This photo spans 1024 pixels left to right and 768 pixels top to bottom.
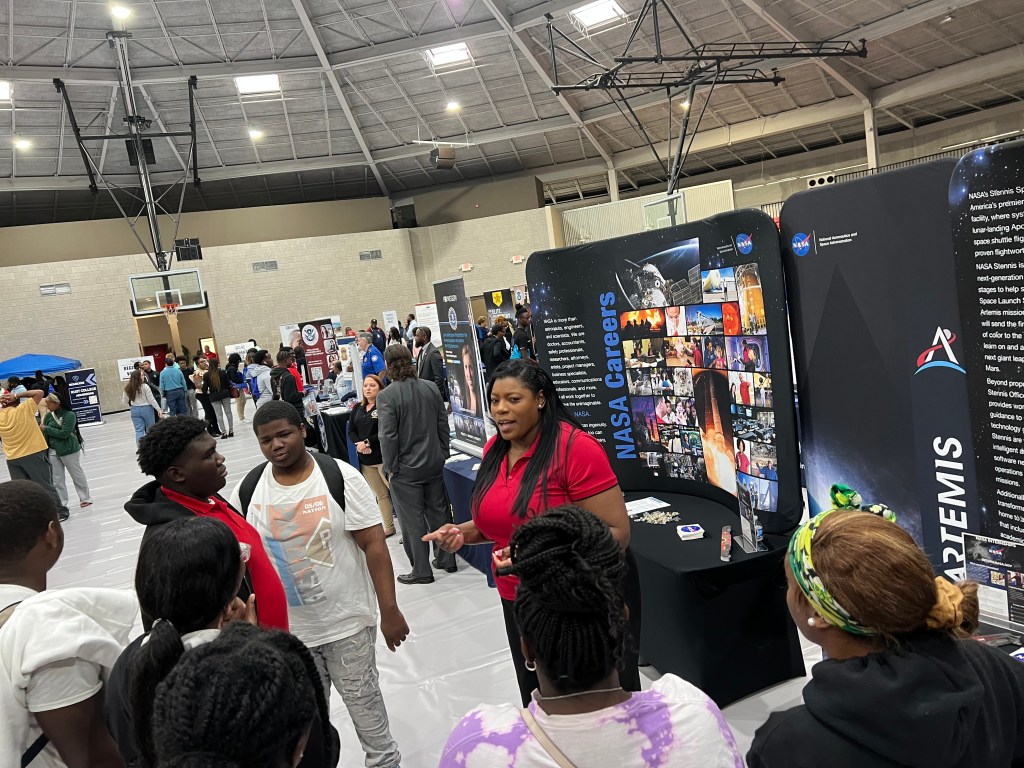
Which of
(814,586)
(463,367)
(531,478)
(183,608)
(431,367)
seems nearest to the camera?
(814,586)

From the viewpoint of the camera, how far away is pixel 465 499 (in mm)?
5332

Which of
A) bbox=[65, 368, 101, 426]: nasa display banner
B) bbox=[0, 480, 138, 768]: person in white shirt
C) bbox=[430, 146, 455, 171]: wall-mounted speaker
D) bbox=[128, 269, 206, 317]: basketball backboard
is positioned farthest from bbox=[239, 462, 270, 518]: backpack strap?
bbox=[65, 368, 101, 426]: nasa display banner

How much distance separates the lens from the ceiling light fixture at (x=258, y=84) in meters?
17.7

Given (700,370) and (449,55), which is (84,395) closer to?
(449,55)

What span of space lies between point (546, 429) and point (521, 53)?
1679cm

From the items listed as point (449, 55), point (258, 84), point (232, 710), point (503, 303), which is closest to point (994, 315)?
point (232, 710)

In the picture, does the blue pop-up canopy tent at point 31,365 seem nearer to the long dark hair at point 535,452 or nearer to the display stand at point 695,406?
the display stand at point 695,406

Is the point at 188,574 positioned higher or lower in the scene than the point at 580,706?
higher

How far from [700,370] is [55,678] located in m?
2.98

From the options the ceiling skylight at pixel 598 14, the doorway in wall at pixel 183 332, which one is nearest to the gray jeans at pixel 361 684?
the ceiling skylight at pixel 598 14

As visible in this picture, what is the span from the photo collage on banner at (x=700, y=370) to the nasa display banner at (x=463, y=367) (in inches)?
83.5

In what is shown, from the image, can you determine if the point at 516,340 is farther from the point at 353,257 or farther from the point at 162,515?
Result: the point at 353,257

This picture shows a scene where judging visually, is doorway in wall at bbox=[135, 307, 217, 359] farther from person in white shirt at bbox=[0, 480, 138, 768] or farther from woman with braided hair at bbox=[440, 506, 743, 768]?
woman with braided hair at bbox=[440, 506, 743, 768]

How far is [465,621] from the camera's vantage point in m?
4.54
